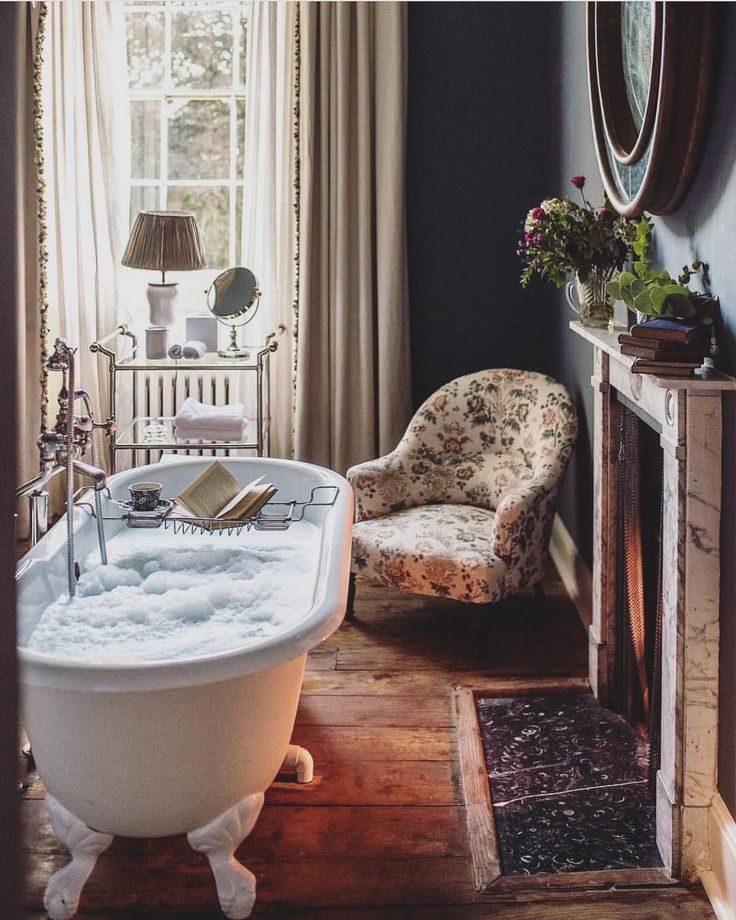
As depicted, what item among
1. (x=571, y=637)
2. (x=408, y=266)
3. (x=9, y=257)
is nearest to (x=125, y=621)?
(x=571, y=637)

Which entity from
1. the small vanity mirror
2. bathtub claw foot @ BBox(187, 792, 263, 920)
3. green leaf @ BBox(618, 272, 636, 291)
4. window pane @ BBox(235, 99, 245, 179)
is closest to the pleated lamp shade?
the small vanity mirror

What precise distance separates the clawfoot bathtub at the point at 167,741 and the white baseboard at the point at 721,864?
3.04 feet

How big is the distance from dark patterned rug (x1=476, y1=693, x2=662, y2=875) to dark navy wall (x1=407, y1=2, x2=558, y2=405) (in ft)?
7.11

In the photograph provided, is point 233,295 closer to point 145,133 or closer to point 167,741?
point 145,133

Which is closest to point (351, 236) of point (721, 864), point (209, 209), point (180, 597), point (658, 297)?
point (209, 209)

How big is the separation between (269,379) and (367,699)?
2081 mm

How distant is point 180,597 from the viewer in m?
2.78

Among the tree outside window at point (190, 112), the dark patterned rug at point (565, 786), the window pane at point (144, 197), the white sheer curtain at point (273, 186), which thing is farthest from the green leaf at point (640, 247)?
the window pane at point (144, 197)

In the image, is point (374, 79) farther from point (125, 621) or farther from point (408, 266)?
point (125, 621)

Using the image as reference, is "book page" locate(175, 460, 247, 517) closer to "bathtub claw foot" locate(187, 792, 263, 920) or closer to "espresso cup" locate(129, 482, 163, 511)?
"espresso cup" locate(129, 482, 163, 511)

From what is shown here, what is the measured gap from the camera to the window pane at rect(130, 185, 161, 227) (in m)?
5.21

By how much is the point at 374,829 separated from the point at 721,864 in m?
0.81

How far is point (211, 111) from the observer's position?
519cm

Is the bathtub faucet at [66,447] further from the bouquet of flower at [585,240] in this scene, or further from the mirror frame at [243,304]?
the mirror frame at [243,304]
